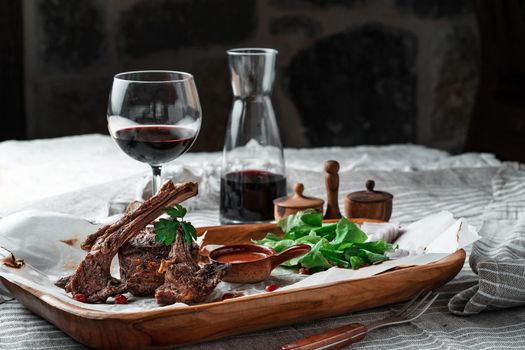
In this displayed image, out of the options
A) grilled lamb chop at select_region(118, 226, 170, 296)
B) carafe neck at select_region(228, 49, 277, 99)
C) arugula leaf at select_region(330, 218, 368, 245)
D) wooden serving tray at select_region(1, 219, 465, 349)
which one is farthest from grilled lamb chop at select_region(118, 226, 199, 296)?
carafe neck at select_region(228, 49, 277, 99)

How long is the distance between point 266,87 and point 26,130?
170 centimetres

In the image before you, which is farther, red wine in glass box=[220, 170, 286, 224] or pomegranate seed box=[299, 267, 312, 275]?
red wine in glass box=[220, 170, 286, 224]

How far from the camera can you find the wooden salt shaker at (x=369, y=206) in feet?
4.37

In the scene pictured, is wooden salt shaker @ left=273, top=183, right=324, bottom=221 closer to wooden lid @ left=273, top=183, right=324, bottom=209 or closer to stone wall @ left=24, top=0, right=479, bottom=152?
wooden lid @ left=273, top=183, right=324, bottom=209

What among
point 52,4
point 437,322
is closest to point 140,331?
point 437,322

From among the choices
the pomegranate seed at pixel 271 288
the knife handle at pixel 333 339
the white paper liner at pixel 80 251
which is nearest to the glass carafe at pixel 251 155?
the white paper liner at pixel 80 251

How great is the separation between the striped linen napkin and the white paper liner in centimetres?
5

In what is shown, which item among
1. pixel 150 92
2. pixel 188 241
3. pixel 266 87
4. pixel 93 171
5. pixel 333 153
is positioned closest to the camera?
pixel 188 241

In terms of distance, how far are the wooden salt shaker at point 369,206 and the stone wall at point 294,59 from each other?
1668mm

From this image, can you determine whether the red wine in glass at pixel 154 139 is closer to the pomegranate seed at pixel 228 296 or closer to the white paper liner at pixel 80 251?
the white paper liner at pixel 80 251

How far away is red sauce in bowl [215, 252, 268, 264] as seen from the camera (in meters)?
1.11

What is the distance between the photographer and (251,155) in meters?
1.43

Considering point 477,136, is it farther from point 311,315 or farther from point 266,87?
point 311,315

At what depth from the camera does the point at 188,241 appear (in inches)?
39.8
